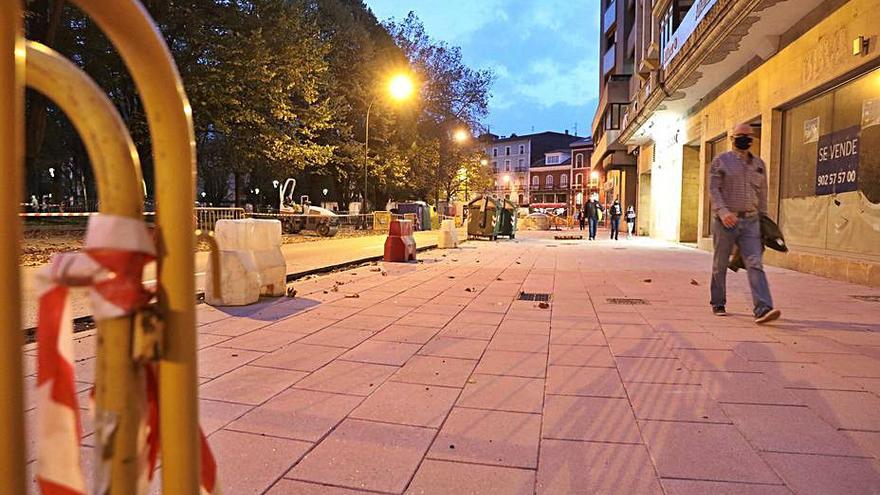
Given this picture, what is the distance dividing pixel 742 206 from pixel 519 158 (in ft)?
341

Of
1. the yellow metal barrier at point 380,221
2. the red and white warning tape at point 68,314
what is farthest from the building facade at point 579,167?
the red and white warning tape at point 68,314

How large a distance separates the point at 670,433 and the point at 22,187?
2.96 meters

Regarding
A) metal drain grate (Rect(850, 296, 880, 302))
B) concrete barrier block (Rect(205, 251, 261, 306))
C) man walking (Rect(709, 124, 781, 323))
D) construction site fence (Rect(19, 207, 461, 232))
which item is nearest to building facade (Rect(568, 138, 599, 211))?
construction site fence (Rect(19, 207, 461, 232))

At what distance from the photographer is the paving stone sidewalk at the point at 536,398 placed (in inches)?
98.0

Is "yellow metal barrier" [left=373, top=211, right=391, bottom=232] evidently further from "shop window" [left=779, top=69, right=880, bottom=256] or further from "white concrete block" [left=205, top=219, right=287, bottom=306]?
"white concrete block" [left=205, top=219, right=287, bottom=306]

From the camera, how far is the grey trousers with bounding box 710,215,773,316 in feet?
18.6

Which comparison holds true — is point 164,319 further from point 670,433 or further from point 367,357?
point 367,357

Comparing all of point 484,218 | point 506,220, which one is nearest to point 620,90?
point 506,220

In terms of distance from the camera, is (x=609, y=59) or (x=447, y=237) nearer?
(x=447, y=237)

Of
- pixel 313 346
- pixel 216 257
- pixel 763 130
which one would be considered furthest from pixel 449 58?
pixel 216 257

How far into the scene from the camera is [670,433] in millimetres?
2939

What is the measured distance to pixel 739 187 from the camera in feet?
19.2

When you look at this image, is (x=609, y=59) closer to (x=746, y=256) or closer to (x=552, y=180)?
(x=746, y=256)

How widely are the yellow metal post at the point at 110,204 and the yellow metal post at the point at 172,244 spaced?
0.05 m
